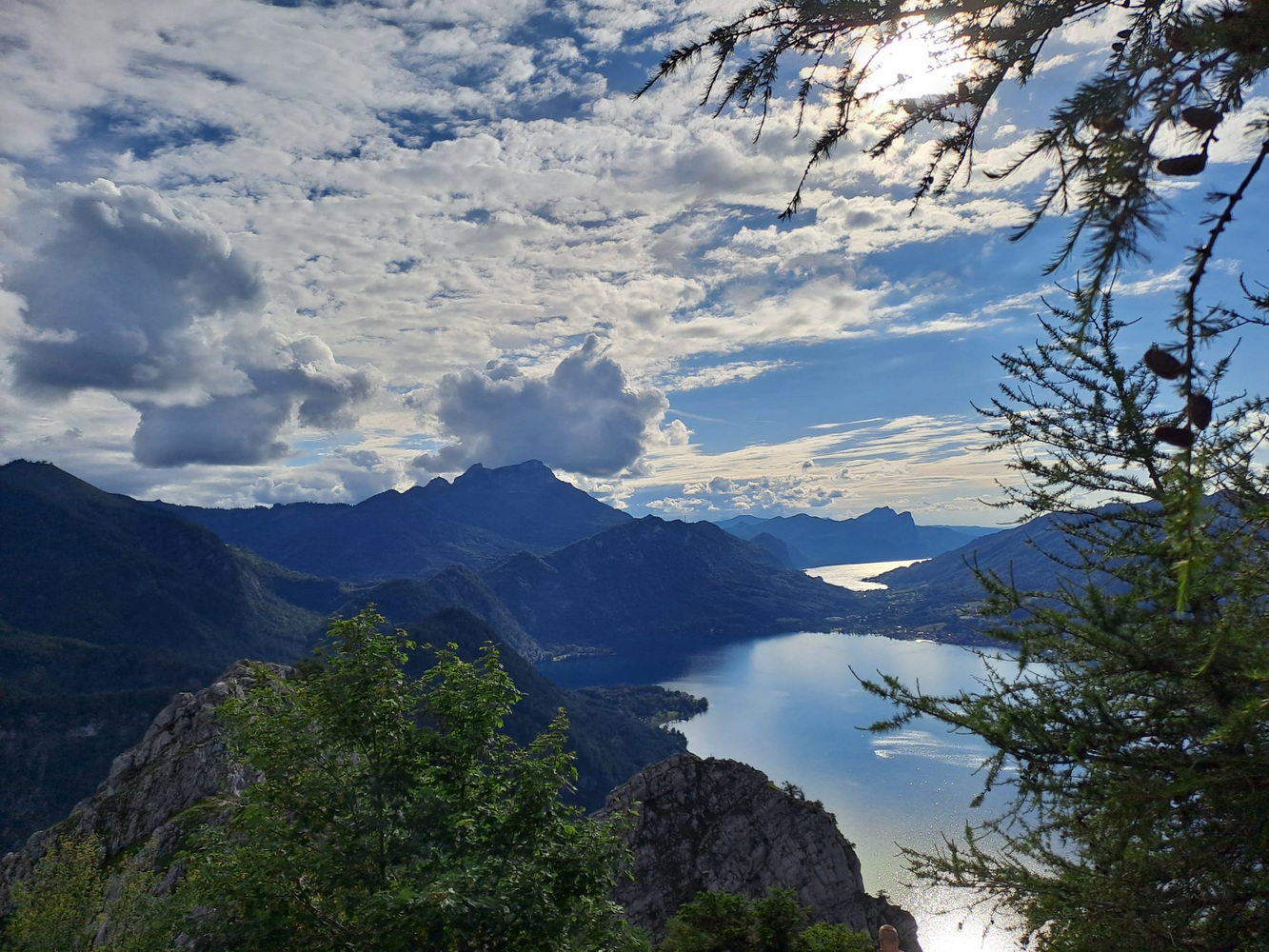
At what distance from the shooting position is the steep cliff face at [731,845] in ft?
131

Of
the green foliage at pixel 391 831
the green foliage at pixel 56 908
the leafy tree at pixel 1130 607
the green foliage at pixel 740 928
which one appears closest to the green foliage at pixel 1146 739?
the leafy tree at pixel 1130 607

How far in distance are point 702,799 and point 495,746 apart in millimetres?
35960

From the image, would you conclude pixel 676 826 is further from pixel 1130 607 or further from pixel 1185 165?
pixel 1185 165

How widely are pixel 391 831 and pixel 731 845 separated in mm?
38022

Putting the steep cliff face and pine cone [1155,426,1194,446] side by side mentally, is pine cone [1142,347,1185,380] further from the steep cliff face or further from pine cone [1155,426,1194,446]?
the steep cliff face

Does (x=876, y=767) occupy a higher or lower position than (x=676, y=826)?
lower

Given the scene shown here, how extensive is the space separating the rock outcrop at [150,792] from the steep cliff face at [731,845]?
913 inches

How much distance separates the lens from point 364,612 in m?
14.0

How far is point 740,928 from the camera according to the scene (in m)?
20.2

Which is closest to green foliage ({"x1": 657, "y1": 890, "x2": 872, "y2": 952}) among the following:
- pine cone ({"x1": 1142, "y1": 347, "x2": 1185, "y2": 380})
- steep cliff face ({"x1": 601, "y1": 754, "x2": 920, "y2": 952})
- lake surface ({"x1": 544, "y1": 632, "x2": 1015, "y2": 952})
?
steep cliff face ({"x1": 601, "y1": 754, "x2": 920, "y2": 952})

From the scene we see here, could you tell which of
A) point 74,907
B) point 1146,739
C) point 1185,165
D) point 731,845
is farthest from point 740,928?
point 74,907

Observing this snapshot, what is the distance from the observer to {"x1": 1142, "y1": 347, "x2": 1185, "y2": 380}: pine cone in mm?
2523

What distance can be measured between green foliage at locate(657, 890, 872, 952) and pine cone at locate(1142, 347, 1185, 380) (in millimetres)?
21081

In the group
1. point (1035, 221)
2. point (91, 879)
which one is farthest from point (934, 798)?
point (1035, 221)
